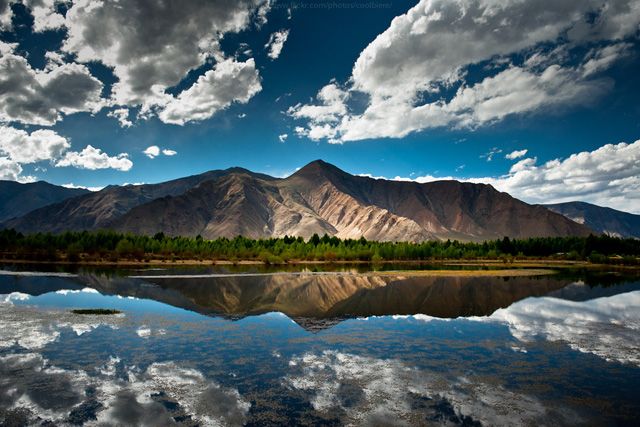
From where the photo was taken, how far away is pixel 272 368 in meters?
24.2

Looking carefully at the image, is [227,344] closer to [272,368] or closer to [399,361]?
[272,368]

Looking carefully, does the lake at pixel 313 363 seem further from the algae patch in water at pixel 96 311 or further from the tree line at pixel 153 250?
the tree line at pixel 153 250

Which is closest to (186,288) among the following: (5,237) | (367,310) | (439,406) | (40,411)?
(367,310)

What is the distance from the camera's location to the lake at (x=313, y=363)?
17.6m

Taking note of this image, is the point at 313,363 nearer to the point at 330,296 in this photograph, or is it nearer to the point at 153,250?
the point at 330,296

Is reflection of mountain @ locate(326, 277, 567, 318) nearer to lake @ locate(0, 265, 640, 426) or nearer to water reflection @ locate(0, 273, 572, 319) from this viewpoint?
water reflection @ locate(0, 273, 572, 319)

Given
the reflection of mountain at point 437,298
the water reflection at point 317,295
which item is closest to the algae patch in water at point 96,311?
the water reflection at point 317,295

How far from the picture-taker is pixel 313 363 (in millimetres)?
25438

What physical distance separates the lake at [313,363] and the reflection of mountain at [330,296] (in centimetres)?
71

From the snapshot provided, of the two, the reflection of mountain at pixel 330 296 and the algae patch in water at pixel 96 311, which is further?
the reflection of mountain at pixel 330 296

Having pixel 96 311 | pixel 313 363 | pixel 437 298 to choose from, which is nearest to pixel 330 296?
pixel 437 298

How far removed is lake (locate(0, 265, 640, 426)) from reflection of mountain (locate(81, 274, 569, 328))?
2.34ft

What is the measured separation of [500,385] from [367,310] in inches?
1025

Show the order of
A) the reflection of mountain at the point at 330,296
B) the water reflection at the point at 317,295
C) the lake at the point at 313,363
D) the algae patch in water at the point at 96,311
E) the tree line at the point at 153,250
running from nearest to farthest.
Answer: the lake at the point at 313,363, the algae patch in water at the point at 96,311, the reflection of mountain at the point at 330,296, the water reflection at the point at 317,295, the tree line at the point at 153,250
